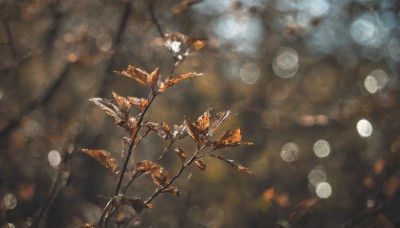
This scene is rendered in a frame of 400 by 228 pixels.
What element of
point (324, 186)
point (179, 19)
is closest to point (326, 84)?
point (324, 186)

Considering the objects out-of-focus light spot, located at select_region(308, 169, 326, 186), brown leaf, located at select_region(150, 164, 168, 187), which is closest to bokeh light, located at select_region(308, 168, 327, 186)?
out-of-focus light spot, located at select_region(308, 169, 326, 186)

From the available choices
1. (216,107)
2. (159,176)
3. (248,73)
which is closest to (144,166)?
(159,176)

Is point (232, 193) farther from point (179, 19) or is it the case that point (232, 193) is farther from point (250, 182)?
point (179, 19)

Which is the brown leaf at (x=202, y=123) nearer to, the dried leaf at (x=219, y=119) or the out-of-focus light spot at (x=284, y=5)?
the dried leaf at (x=219, y=119)

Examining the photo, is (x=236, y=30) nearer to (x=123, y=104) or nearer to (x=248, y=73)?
(x=123, y=104)

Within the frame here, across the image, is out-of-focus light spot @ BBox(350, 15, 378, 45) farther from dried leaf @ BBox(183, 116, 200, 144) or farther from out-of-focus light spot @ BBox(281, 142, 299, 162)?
dried leaf @ BBox(183, 116, 200, 144)

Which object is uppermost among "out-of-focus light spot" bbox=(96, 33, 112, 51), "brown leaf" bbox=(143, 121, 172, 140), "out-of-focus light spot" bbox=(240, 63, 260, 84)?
"brown leaf" bbox=(143, 121, 172, 140)

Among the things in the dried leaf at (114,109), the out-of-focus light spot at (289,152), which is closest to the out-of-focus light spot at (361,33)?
the out-of-focus light spot at (289,152)
